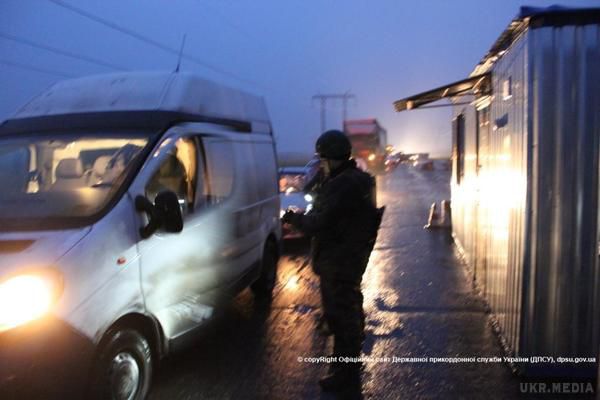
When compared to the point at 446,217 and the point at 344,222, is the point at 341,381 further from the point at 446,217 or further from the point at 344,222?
the point at 446,217

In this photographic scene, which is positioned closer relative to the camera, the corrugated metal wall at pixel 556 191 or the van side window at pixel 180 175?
the corrugated metal wall at pixel 556 191

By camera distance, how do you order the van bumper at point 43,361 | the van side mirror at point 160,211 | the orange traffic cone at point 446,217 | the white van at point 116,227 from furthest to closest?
1. the orange traffic cone at point 446,217
2. the van side mirror at point 160,211
3. the white van at point 116,227
4. the van bumper at point 43,361

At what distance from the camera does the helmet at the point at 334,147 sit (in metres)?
4.38

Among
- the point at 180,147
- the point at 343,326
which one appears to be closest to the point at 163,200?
the point at 180,147

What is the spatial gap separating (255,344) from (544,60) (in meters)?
3.65

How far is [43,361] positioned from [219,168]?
280 cm

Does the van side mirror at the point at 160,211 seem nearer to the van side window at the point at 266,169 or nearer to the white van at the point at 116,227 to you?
the white van at the point at 116,227

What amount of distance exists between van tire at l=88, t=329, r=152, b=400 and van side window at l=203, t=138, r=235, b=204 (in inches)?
67.3

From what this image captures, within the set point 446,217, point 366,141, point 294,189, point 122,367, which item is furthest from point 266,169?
point 366,141

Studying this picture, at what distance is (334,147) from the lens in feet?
14.4

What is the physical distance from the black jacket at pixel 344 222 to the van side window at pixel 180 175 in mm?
1082

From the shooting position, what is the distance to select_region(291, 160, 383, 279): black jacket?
13.8ft

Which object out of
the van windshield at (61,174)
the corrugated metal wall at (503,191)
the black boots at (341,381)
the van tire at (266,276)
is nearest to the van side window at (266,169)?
the van tire at (266,276)

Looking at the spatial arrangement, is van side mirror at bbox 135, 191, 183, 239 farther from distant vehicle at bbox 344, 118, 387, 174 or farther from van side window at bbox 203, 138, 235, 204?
distant vehicle at bbox 344, 118, 387, 174
